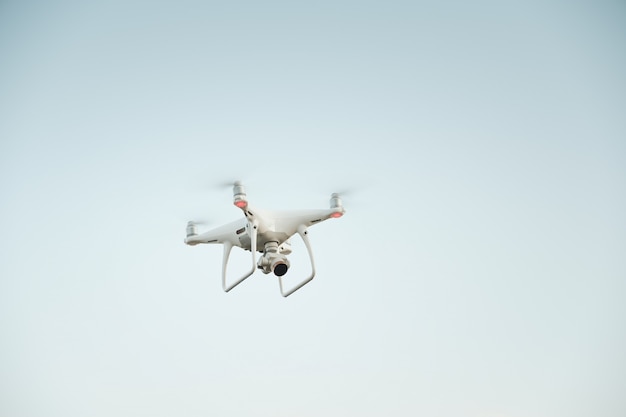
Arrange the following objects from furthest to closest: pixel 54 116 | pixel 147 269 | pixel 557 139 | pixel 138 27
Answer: pixel 147 269, pixel 557 139, pixel 54 116, pixel 138 27

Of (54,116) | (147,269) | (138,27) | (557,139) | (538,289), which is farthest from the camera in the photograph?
(538,289)

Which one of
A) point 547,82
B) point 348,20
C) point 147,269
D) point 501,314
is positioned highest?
point 348,20

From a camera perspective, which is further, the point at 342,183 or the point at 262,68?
the point at 342,183

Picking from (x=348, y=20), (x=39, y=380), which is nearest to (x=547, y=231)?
(x=348, y=20)

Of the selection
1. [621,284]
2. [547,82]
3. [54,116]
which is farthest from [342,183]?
[621,284]

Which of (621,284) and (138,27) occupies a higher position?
(138,27)

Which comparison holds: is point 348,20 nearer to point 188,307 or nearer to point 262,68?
point 262,68
